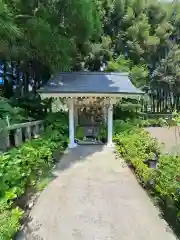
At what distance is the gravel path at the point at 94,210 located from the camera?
Answer: 3.75 metres

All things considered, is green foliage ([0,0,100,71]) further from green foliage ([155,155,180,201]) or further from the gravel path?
green foliage ([155,155,180,201])

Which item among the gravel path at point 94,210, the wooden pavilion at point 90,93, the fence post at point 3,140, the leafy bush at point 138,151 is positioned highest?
the wooden pavilion at point 90,93

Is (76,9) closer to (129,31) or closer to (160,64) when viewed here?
(129,31)

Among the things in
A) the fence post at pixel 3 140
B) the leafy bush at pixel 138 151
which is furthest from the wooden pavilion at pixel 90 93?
the fence post at pixel 3 140

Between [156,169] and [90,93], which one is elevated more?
[90,93]

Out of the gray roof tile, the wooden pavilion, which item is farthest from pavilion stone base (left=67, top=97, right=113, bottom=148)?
Answer: the gray roof tile

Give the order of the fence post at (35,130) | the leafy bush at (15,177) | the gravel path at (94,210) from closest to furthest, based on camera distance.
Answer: the leafy bush at (15,177) → the gravel path at (94,210) → the fence post at (35,130)

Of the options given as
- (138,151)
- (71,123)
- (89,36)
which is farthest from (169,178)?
(89,36)

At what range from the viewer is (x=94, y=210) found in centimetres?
449

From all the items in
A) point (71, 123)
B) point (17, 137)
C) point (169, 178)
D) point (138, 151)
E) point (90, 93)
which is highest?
point (90, 93)

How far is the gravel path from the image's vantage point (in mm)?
3754

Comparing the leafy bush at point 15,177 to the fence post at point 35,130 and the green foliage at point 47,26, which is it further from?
the green foliage at point 47,26

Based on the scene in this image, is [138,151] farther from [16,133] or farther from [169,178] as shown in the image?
[16,133]

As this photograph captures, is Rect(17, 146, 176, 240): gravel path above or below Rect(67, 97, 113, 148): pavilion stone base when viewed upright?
below
